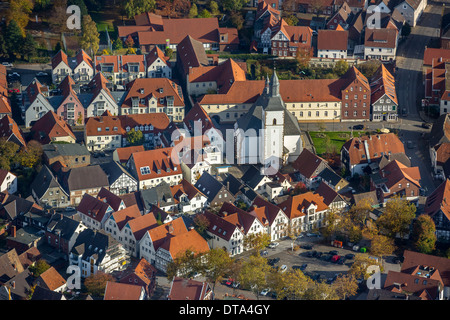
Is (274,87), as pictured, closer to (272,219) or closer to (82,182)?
(272,219)

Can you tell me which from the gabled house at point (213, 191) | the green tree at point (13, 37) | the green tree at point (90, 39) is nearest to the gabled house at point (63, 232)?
the gabled house at point (213, 191)

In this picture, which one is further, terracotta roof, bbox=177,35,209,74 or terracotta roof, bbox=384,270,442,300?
terracotta roof, bbox=177,35,209,74

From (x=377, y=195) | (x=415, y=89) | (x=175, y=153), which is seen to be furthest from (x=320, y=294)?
(x=415, y=89)

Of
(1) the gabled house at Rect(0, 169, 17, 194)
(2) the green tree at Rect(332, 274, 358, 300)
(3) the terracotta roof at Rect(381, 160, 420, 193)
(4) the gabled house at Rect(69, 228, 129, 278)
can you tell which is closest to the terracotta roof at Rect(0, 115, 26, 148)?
(1) the gabled house at Rect(0, 169, 17, 194)

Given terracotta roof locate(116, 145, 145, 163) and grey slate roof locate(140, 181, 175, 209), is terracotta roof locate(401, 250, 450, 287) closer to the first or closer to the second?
grey slate roof locate(140, 181, 175, 209)

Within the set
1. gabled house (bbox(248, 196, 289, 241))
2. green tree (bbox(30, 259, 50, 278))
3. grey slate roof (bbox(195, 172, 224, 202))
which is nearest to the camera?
green tree (bbox(30, 259, 50, 278))

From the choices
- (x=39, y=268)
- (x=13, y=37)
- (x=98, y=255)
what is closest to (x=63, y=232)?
(x=98, y=255)
